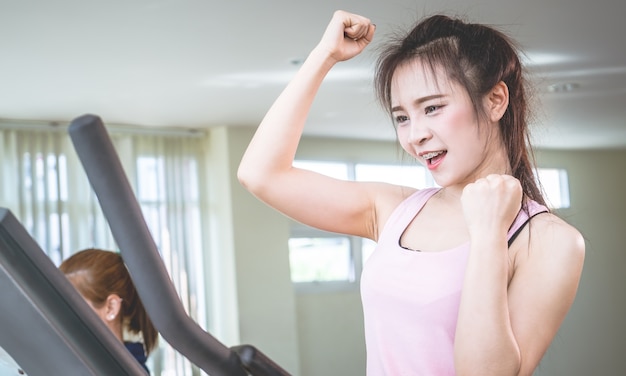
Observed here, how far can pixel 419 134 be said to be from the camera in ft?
3.16

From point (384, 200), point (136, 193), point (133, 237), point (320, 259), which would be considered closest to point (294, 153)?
point (384, 200)

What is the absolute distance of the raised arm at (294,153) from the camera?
3.41 feet

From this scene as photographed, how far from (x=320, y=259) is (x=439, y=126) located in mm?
7551

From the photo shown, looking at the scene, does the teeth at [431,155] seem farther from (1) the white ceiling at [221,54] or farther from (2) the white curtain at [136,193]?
(2) the white curtain at [136,193]

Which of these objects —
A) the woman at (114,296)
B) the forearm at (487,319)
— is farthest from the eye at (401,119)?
the woman at (114,296)

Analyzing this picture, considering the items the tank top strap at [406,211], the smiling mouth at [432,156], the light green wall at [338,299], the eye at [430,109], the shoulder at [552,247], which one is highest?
the eye at [430,109]

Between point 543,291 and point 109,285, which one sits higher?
point 543,291

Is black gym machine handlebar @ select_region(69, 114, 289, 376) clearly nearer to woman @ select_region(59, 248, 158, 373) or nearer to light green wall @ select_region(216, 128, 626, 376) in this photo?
woman @ select_region(59, 248, 158, 373)

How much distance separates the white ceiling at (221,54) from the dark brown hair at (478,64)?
2.25 m

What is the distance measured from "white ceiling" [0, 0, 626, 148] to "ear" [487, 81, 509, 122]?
89.5 inches

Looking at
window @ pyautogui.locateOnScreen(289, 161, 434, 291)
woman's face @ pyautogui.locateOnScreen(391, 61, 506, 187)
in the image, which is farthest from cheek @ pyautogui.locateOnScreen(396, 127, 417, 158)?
window @ pyautogui.locateOnScreen(289, 161, 434, 291)

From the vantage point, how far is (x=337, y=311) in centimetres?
847

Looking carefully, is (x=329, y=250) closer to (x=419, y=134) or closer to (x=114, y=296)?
(x=114, y=296)

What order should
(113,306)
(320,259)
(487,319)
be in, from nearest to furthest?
(487,319) → (113,306) → (320,259)
